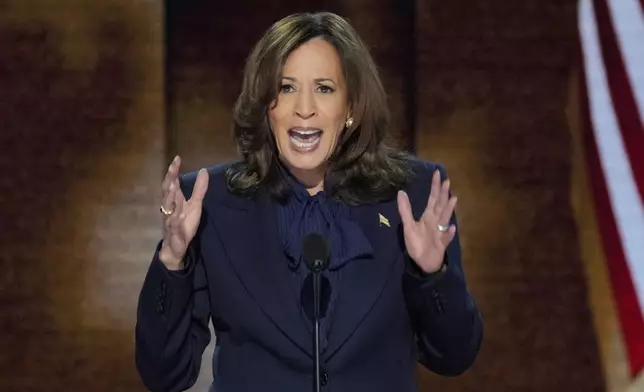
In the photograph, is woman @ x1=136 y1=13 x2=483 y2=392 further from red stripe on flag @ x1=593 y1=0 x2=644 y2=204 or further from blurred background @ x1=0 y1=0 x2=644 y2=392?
red stripe on flag @ x1=593 y1=0 x2=644 y2=204

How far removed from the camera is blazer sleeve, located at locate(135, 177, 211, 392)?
139cm

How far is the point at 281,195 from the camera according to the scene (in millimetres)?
→ 1523

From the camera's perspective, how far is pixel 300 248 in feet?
4.77

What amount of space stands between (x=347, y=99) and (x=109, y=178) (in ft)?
5.02

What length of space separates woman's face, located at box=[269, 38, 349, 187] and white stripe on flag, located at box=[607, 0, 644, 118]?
1.61 m

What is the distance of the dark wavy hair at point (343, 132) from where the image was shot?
1.48m

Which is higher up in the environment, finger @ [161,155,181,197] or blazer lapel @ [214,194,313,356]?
finger @ [161,155,181,197]

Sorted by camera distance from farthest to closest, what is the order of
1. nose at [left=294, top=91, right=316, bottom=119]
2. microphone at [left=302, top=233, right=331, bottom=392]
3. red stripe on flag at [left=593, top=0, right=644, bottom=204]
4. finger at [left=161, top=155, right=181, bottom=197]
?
red stripe on flag at [left=593, top=0, right=644, bottom=204], nose at [left=294, top=91, right=316, bottom=119], finger at [left=161, top=155, right=181, bottom=197], microphone at [left=302, top=233, right=331, bottom=392]

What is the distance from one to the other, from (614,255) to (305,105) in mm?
1708

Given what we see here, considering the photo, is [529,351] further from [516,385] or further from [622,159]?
[622,159]

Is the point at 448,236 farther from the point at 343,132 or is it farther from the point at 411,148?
the point at 411,148

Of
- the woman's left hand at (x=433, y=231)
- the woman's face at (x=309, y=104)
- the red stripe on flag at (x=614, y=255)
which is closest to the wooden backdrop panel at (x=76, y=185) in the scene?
the red stripe on flag at (x=614, y=255)

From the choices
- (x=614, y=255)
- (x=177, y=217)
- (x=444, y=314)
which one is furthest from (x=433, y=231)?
(x=614, y=255)

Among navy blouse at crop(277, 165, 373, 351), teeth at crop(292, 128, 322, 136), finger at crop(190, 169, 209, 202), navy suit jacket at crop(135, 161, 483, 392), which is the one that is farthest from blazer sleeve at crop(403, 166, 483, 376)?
finger at crop(190, 169, 209, 202)
